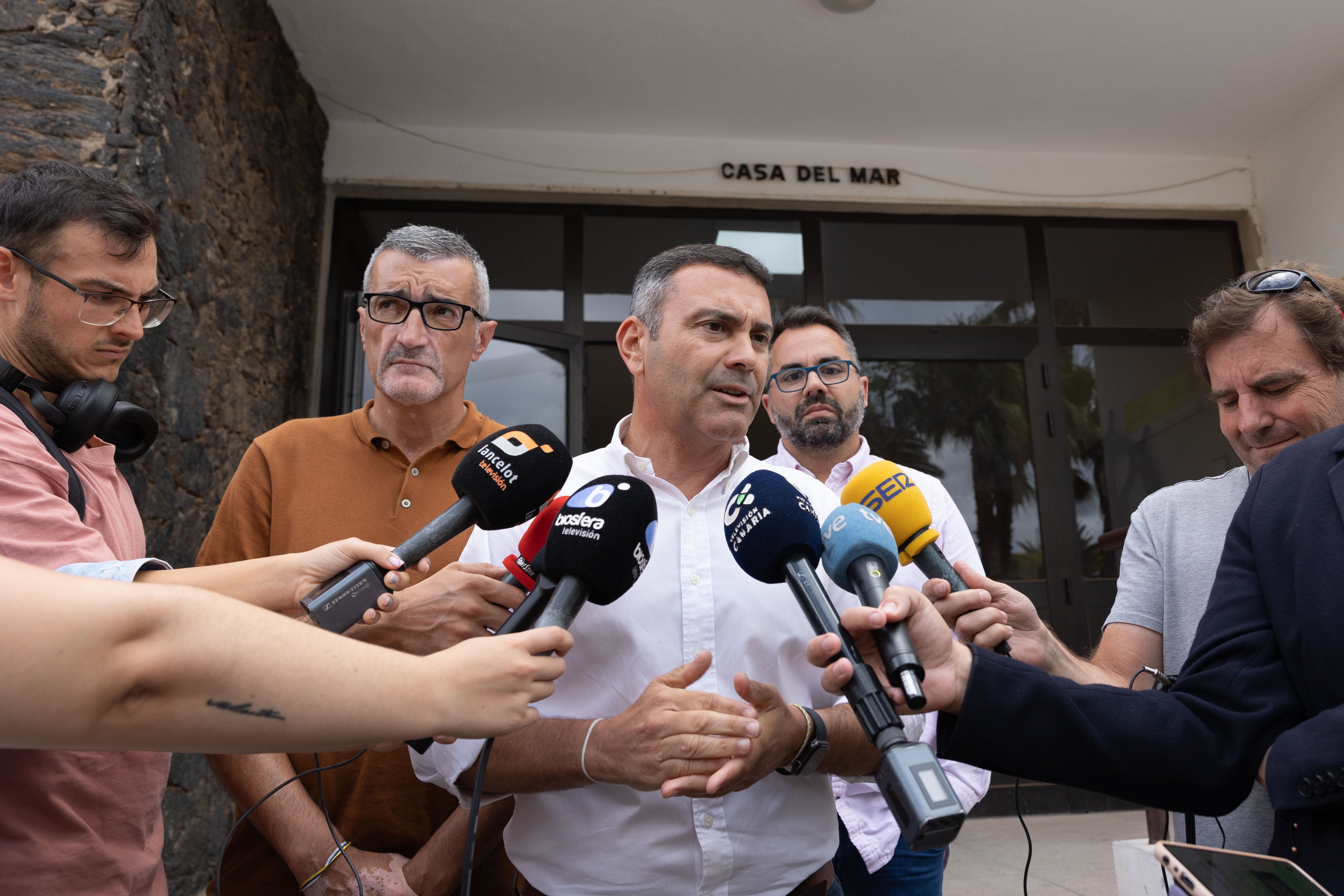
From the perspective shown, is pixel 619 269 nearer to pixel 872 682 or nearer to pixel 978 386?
pixel 978 386

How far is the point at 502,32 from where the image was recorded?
4.35 metres

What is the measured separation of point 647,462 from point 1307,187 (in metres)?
5.47

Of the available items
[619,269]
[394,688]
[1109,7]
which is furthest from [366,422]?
[1109,7]

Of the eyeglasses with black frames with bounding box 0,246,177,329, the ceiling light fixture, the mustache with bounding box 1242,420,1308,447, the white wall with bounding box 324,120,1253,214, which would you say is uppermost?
the ceiling light fixture

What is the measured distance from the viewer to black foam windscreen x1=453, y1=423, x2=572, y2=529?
51.1 inches

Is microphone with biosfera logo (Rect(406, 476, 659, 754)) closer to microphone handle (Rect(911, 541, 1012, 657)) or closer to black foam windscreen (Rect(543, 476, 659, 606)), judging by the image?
black foam windscreen (Rect(543, 476, 659, 606))

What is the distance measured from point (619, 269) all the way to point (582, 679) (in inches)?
167

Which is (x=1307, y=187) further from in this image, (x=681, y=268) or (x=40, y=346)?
(x=40, y=346)

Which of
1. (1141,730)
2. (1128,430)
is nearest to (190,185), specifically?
(1141,730)

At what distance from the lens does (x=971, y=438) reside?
5414 millimetres

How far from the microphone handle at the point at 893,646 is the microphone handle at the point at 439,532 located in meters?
0.58

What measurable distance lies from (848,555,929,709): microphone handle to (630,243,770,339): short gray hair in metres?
0.93

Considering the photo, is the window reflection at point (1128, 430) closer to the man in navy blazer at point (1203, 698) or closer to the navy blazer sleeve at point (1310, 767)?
the man in navy blazer at point (1203, 698)

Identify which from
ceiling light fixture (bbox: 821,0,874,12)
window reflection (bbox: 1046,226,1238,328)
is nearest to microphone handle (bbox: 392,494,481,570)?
ceiling light fixture (bbox: 821,0,874,12)
